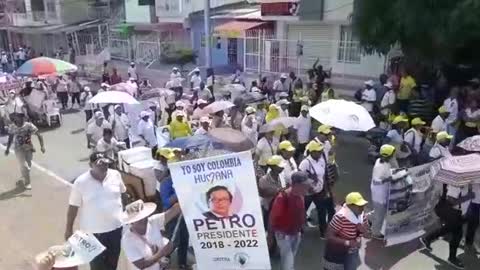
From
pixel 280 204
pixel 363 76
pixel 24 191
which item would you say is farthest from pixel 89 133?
pixel 363 76

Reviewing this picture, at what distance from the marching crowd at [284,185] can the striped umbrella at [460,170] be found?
0.84ft

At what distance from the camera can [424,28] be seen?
12.1m

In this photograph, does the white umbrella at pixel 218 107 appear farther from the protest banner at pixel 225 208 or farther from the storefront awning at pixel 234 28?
the storefront awning at pixel 234 28

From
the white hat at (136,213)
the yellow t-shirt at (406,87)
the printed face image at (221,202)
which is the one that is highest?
the printed face image at (221,202)

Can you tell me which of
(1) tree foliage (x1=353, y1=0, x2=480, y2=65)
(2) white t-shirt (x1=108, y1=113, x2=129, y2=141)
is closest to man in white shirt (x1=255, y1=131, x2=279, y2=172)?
(2) white t-shirt (x1=108, y1=113, x2=129, y2=141)

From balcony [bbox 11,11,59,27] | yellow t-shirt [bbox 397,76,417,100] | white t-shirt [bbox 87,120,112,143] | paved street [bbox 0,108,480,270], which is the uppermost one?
balcony [bbox 11,11,59,27]

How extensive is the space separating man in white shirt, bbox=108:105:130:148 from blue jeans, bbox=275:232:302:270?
600cm

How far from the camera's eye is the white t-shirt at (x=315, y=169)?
727 centimetres

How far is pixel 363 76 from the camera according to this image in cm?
1986

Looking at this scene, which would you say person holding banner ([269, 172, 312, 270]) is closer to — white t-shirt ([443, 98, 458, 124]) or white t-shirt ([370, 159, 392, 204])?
white t-shirt ([370, 159, 392, 204])

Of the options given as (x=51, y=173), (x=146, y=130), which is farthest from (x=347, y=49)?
(x=51, y=173)

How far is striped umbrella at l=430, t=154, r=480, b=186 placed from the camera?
6621 millimetres

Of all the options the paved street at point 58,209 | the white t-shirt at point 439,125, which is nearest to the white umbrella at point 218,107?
the paved street at point 58,209

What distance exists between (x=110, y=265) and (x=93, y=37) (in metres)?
32.7
